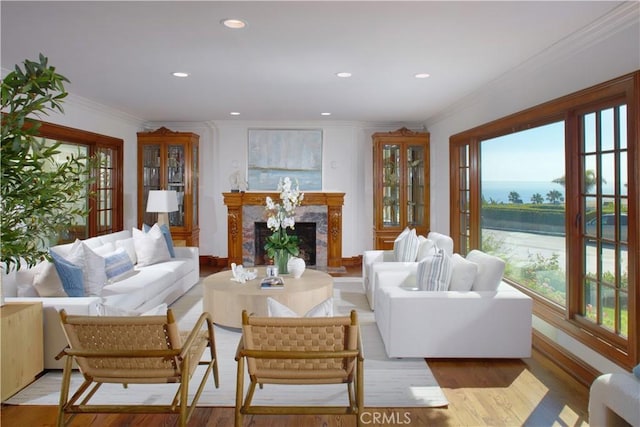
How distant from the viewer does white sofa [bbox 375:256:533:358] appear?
3.59m

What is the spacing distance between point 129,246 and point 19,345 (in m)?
2.68

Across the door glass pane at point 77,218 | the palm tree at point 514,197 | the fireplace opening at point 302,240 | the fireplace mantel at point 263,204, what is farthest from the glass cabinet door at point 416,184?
the door glass pane at point 77,218

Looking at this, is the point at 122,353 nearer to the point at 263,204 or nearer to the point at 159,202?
the point at 159,202

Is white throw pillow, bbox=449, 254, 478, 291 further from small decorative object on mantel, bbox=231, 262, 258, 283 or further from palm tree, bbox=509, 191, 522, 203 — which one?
small decorative object on mantel, bbox=231, 262, 258, 283

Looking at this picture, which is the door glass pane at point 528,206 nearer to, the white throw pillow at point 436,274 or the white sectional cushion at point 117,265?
the white throw pillow at point 436,274

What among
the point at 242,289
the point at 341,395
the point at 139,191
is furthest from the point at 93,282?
the point at 139,191

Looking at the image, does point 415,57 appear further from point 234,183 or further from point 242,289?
point 234,183

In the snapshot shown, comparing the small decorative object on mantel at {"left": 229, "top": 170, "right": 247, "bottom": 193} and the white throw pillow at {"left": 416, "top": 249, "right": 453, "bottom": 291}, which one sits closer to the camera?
the white throw pillow at {"left": 416, "top": 249, "right": 453, "bottom": 291}

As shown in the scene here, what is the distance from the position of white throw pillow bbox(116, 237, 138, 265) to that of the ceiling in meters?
1.74

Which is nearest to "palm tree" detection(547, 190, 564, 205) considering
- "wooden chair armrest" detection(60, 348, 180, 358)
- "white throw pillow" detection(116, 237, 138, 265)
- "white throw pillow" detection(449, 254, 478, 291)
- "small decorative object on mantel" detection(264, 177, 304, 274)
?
"white throw pillow" detection(449, 254, 478, 291)

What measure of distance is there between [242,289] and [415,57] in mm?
2592

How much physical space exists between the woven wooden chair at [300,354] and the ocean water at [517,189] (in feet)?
9.00

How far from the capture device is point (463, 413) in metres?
2.88

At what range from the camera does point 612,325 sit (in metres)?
3.30
